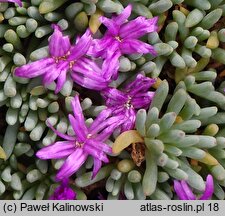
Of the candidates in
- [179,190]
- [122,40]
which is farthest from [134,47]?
[179,190]

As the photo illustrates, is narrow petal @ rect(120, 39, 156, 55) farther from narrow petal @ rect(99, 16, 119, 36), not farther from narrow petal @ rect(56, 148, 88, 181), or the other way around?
narrow petal @ rect(56, 148, 88, 181)

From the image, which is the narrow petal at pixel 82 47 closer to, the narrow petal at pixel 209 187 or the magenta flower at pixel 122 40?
the magenta flower at pixel 122 40

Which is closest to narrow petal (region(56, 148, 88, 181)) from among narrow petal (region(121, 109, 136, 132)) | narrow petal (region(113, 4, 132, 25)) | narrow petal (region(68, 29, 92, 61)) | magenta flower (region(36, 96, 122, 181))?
magenta flower (region(36, 96, 122, 181))

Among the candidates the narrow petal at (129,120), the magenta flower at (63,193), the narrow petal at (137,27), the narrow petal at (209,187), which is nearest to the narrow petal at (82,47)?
the narrow petal at (137,27)

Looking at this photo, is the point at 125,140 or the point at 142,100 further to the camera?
the point at 142,100

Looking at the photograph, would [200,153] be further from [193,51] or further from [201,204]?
[193,51]

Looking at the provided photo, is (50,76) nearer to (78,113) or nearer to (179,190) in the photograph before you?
(78,113)
